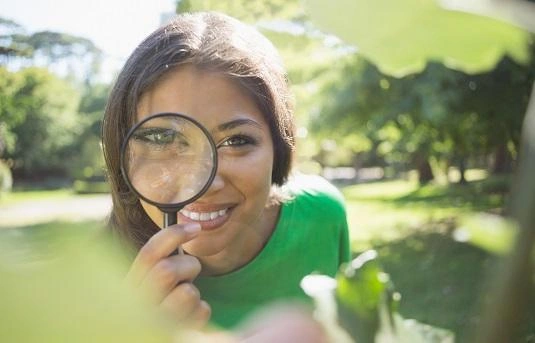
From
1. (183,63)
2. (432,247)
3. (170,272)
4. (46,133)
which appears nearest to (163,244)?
(170,272)

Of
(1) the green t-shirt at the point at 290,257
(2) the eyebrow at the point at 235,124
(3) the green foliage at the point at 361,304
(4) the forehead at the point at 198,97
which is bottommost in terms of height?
(1) the green t-shirt at the point at 290,257

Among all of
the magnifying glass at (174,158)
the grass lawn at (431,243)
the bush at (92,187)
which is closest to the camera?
the magnifying glass at (174,158)

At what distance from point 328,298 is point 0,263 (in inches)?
5.4

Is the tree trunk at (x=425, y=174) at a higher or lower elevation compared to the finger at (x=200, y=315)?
lower

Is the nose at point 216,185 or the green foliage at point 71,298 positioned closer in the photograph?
the green foliage at point 71,298

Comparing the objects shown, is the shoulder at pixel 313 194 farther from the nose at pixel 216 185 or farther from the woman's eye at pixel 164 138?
the woman's eye at pixel 164 138

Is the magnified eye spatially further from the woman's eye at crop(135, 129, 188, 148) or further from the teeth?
the teeth

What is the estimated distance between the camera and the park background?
0.23 metres

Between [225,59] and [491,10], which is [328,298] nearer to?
[491,10]

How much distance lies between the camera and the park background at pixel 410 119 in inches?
9.3

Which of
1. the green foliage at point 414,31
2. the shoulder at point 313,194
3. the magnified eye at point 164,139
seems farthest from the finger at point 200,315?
the shoulder at point 313,194

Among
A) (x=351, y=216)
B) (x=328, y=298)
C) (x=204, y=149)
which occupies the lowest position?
(x=351, y=216)

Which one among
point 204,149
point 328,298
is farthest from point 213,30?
point 328,298

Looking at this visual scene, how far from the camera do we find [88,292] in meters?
0.15
